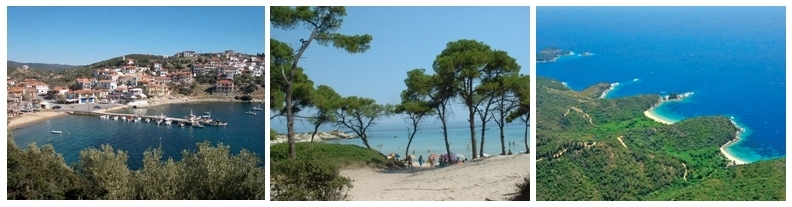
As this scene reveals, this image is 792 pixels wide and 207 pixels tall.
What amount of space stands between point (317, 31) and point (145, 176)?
3.40m

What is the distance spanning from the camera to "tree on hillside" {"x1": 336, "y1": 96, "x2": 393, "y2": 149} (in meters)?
12.5

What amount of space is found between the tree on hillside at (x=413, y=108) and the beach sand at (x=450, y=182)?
69 cm

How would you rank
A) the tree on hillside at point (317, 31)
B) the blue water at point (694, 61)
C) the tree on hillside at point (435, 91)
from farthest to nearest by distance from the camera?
the tree on hillside at point (435, 91)
the tree on hillside at point (317, 31)
the blue water at point (694, 61)

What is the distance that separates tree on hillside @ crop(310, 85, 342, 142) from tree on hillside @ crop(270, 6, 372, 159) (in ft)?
1.29

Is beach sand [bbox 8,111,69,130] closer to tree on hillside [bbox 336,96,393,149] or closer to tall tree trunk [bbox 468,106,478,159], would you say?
tree on hillside [bbox 336,96,393,149]

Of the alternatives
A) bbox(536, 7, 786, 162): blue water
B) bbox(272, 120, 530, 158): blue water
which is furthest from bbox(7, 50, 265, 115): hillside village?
bbox(536, 7, 786, 162): blue water

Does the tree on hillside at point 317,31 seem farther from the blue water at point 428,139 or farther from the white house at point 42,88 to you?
the white house at point 42,88

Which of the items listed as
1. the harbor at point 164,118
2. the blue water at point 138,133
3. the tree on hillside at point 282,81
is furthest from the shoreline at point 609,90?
the harbor at point 164,118

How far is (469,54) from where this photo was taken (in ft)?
40.5

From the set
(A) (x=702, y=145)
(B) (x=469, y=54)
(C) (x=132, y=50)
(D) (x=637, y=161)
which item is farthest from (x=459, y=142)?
(C) (x=132, y=50)

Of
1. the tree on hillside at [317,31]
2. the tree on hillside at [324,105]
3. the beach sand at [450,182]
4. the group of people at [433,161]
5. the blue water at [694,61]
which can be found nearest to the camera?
the blue water at [694,61]

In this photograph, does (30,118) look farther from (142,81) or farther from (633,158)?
(633,158)

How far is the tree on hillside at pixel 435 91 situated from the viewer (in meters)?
12.5

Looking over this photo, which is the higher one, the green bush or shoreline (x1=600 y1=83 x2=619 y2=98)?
shoreline (x1=600 y1=83 x2=619 y2=98)
